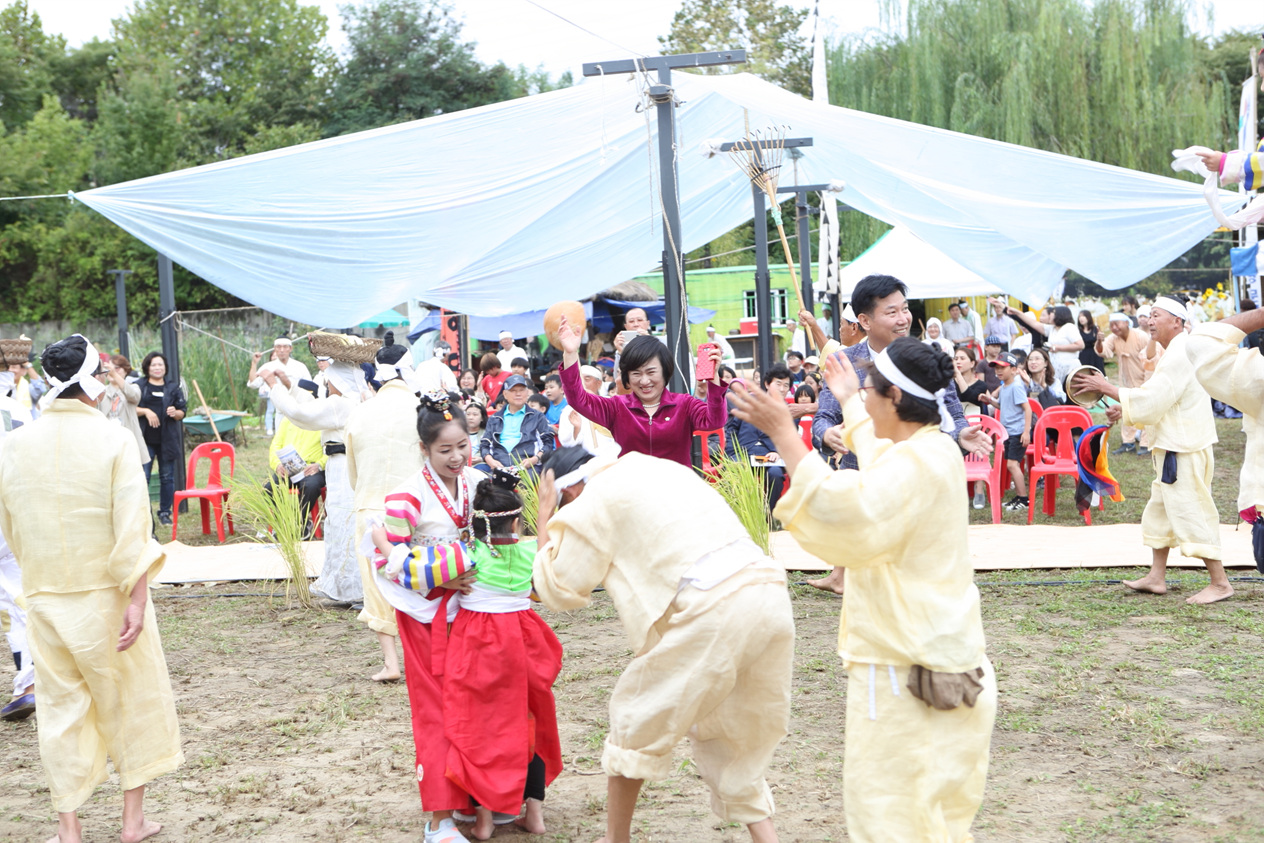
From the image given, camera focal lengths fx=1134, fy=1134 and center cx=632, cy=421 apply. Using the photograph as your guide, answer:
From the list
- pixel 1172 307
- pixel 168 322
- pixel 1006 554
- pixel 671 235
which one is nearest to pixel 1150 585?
pixel 1006 554

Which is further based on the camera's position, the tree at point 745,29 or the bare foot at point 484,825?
the tree at point 745,29

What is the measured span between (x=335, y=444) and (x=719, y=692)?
4.02 meters

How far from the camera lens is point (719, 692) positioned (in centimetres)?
288

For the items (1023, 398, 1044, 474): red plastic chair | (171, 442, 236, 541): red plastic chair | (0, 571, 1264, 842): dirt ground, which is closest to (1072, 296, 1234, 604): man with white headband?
(0, 571, 1264, 842): dirt ground

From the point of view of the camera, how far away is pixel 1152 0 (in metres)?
21.7

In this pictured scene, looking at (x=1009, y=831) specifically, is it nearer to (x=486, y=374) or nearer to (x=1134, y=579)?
(x=1134, y=579)

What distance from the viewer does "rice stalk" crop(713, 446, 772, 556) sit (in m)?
6.53

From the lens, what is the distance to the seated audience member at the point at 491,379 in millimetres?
12781

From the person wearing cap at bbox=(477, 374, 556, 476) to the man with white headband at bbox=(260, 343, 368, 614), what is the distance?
91.1 inches

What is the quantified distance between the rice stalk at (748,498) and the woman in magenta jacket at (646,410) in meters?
1.93

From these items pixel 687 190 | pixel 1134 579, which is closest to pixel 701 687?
pixel 1134 579

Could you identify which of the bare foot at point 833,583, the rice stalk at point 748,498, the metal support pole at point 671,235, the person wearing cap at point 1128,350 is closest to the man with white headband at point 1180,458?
the bare foot at point 833,583

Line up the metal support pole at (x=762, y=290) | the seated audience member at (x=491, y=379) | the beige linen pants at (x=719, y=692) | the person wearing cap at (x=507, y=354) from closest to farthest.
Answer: the beige linen pants at (x=719, y=692) < the metal support pole at (x=762, y=290) < the seated audience member at (x=491, y=379) < the person wearing cap at (x=507, y=354)

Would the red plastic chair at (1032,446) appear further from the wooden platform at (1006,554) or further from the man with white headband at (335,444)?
the man with white headband at (335,444)
